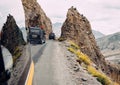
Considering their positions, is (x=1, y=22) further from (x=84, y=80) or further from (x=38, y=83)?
(x=84, y=80)

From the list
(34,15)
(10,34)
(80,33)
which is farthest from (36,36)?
(10,34)

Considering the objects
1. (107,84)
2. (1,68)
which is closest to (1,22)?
(1,68)

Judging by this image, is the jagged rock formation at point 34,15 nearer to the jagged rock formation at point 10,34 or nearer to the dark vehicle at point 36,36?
the dark vehicle at point 36,36

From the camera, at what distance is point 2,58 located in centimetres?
380

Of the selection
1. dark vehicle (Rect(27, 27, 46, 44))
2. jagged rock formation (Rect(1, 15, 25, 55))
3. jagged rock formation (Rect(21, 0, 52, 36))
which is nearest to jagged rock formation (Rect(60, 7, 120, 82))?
jagged rock formation (Rect(21, 0, 52, 36))

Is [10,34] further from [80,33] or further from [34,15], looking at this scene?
[34,15]

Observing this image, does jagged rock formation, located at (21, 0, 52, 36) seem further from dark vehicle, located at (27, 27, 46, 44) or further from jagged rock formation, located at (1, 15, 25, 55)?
jagged rock formation, located at (1, 15, 25, 55)

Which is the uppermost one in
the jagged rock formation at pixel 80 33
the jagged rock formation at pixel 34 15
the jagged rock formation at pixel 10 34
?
the jagged rock formation at pixel 34 15

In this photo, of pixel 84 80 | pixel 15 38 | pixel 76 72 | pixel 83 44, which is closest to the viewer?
pixel 15 38

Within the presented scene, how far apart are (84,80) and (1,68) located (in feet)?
50.9

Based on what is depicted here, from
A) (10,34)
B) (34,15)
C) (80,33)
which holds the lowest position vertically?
(80,33)

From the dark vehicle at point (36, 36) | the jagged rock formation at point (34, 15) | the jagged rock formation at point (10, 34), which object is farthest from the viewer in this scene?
the jagged rock formation at point (34, 15)

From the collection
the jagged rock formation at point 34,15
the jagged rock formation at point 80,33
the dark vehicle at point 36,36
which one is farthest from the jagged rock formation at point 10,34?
the jagged rock formation at point 34,15

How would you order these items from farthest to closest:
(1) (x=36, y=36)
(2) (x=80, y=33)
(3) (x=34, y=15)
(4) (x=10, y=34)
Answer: (3) (x=34, y=15)
(2) (x=80, y=33)
(1) (x=36, y=36)
(4) (x=10, y=34)
